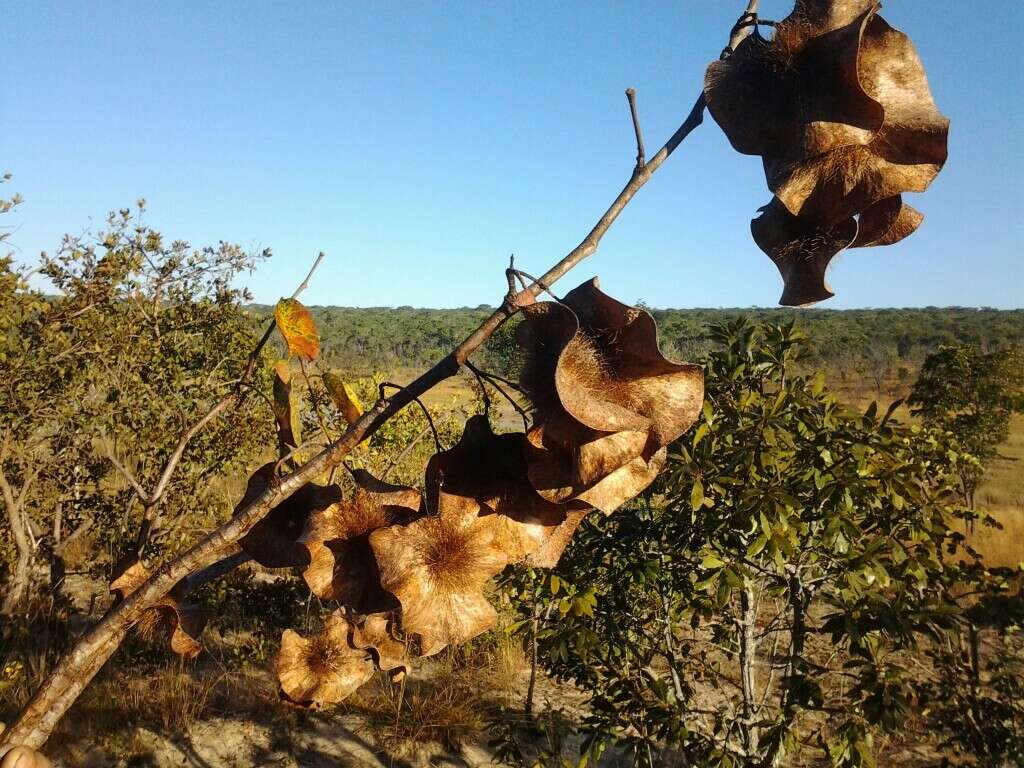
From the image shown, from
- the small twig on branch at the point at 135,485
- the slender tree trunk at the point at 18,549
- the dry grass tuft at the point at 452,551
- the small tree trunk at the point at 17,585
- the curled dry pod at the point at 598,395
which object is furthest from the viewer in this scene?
the small tree trunk at the point at 17,585

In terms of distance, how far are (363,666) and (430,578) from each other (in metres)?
0.26

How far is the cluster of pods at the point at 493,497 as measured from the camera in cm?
53

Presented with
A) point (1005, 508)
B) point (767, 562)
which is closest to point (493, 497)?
point (767, 562)

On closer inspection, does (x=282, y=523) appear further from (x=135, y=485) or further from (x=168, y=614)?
(x=135, y=485)

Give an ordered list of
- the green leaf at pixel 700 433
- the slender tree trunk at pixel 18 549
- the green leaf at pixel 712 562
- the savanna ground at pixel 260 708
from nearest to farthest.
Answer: the green leaf at pixel 712 562 → the green leaf at pixel 700 433 → the slender tree trunk at pixel 18 549 → the savanna ground at pixel 260 708

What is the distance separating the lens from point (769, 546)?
8.07ft

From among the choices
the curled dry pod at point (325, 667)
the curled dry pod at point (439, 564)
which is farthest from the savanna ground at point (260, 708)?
the curled dry pod at point (439, 564)

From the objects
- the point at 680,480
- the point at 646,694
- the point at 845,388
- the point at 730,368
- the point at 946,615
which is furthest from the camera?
the point at 845,388

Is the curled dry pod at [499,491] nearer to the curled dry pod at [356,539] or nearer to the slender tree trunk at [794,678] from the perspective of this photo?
the curled dry pod at [356,539]

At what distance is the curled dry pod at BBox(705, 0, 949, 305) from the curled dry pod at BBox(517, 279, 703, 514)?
0.70ft

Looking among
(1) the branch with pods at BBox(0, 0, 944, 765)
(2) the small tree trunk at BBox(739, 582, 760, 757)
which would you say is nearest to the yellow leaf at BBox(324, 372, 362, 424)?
(1) the branch with pods at BBox(0, 0, 944, 765)

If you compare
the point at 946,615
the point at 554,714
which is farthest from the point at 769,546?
the point at 554,714

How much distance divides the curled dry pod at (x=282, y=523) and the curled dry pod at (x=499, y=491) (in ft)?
0.47

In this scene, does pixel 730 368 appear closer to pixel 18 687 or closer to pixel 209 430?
pixel 209 430
